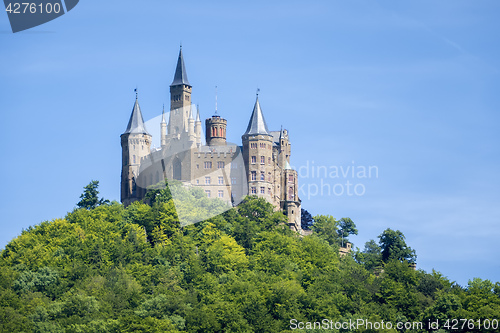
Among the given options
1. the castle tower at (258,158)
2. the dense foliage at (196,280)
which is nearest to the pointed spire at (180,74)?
the castle tower at (258,158)

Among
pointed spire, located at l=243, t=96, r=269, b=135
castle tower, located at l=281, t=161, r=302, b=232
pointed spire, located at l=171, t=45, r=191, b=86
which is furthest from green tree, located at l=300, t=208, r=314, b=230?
pointed spire, located at l=171, t=45, r=191, b=86

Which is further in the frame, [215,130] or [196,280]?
[215,130]

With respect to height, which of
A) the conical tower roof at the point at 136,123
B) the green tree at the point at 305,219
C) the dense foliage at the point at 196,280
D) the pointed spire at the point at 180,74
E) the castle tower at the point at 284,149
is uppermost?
the pointed spire at the point at 180,74

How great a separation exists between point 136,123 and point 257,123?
14364mm

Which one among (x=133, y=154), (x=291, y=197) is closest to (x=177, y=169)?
(x=133, y=154)

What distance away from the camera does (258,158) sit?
131625 millimetres

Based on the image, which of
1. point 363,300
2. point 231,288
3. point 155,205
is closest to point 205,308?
point 231,288

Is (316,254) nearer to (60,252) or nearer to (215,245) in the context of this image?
(215,245)

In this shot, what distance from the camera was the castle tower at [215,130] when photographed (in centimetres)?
13738

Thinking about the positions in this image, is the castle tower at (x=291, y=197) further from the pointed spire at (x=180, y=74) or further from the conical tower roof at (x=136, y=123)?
the conical tower roof at (x=136, y=123)

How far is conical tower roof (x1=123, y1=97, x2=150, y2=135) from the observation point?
136625mm

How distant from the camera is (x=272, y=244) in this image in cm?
11781

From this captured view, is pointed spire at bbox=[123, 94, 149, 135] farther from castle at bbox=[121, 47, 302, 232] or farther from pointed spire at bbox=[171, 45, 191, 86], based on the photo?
pointed spire at bbox=[171, 45, 191, 86]

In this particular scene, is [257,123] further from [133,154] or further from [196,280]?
[196,280]
